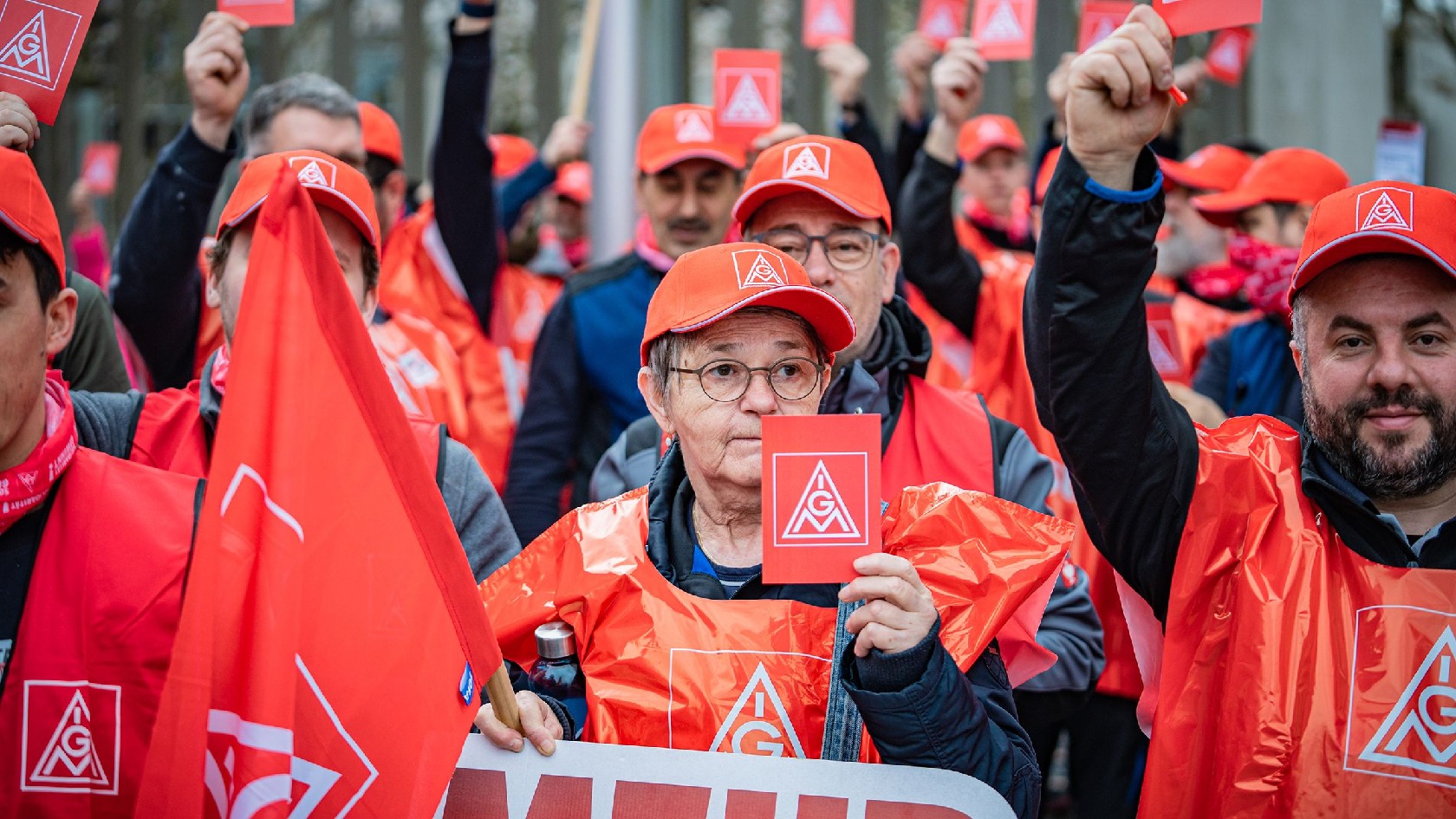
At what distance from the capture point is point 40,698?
7.54ft

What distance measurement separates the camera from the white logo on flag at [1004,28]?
16.2ft

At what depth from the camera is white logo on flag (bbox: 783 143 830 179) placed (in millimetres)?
3557

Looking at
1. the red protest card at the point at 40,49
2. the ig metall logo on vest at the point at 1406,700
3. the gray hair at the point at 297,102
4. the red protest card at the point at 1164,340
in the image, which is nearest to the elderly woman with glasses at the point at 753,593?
the ig metall logo on vest at the point at 1406,700

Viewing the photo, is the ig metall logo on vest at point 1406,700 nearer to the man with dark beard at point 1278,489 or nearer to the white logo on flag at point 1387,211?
the man with dark beard at point 1278,489

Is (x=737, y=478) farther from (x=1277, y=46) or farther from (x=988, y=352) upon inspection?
(x=1277, y=46)

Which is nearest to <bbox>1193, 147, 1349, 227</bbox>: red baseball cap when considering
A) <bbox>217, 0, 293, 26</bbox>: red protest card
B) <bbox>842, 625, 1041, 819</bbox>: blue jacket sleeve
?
<bbox>842, 625, 1041, 819</bbox>: blue jacket sleeve

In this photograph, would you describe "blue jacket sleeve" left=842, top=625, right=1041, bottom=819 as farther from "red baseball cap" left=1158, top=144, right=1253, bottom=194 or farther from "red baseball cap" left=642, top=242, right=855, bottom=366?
"red baseball cap" left=1158, top=144, right=1253, bottom=194

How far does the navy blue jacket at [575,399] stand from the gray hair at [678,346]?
1400 mm

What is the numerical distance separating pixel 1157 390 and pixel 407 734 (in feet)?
4.85

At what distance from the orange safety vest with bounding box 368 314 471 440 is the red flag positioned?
1.88 m

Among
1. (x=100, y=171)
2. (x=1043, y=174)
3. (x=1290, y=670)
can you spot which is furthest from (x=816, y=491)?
(x=100, y=171)

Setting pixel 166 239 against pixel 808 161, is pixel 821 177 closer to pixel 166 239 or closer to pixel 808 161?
pixel 808 161

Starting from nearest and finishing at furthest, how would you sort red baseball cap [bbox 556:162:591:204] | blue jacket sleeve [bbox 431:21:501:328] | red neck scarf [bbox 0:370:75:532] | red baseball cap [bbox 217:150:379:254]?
red neck scarf [bbox 0:370:75:532] < red baseball cap [bbox 217:150:379:254] < blue jacket sleeve [bbox 431:21:501:328] < red baseball cap [bbox 556:162:591:204]

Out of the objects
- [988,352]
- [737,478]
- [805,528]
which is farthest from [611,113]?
[805,528]
